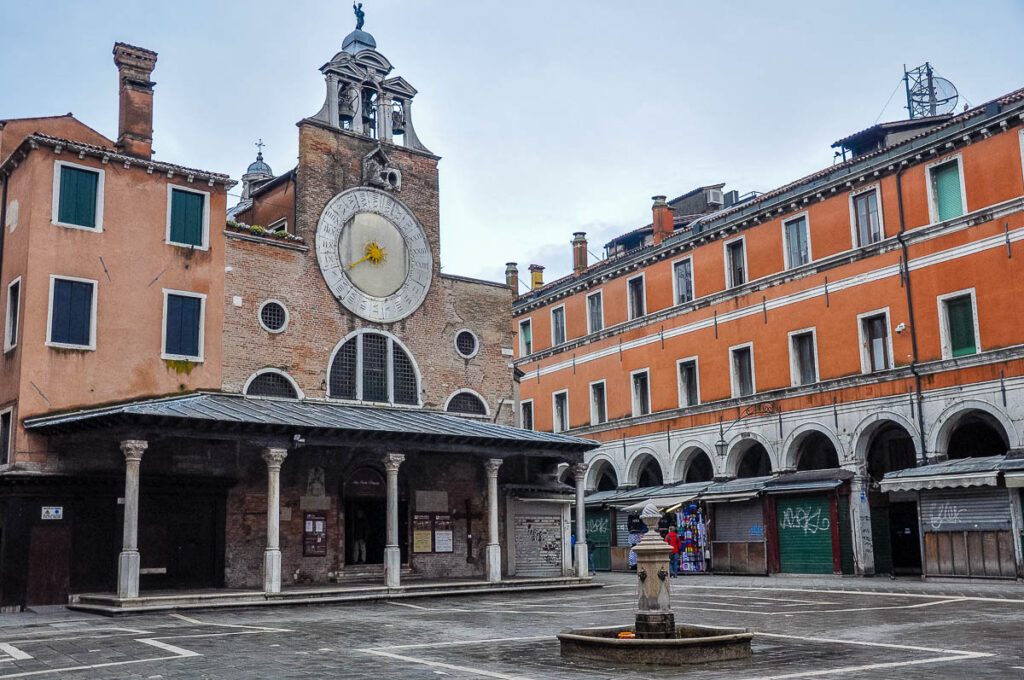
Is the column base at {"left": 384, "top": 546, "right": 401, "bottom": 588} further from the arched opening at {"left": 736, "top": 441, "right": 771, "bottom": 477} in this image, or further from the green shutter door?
the arched opening at {"left": 736, "top": 441, "right": 771, "bottom": 477}

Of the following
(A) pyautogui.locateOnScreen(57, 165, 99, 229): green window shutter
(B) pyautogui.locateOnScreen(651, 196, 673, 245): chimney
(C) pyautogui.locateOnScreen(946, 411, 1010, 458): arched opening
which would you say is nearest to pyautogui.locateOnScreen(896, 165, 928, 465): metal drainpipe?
(C) pyautogui.locateOnScreen(946, 411, 1010, 458): arched opening

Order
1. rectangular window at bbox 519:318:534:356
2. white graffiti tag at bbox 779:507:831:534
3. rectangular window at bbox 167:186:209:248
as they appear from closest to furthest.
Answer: rectangular window at bbox 167:186:209:248, white graffiti tag at bbox 779:507:831:534, rectangular window at bbox 519:318:534:356

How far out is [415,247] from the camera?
1139 inches

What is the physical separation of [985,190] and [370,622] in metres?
19.6

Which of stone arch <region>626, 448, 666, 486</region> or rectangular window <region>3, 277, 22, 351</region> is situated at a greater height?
rectangular window <region>3, 277, 22, 351</region>

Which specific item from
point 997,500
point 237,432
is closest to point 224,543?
point 237,432

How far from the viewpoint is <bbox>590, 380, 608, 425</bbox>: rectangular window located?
4006cm

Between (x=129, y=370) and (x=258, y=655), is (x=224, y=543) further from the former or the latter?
(x=258, y=655)

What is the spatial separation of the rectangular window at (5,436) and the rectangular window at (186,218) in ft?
17.9

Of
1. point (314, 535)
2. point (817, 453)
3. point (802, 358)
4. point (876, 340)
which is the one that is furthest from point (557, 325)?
point (314, 535)

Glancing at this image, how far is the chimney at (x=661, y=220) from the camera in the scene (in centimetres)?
3856

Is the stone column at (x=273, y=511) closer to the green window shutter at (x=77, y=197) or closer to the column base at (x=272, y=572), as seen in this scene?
the column base at (x=272, y=572)

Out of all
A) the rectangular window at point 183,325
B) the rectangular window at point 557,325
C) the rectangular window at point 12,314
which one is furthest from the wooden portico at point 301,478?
the rectangular window at point 557,325

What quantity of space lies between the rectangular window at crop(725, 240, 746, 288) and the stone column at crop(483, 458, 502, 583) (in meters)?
12.6
